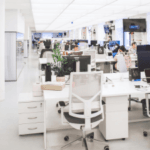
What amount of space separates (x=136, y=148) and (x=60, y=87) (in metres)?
1.52

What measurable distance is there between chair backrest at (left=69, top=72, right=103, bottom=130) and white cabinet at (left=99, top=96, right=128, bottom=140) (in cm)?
52

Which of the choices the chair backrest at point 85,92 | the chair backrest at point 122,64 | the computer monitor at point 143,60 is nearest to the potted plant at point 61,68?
the chair backrest at point 85,92

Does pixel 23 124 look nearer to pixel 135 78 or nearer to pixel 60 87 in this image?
pixel 60 87

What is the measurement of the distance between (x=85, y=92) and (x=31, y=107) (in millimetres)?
1229

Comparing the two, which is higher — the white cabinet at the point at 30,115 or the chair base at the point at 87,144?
the white cabinet at the point at 30,115

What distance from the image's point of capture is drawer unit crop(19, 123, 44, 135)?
343cm

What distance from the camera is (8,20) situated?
7.92 m

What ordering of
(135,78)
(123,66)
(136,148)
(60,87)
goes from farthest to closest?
(123,66) < (135,78) < (60,87) < (136,148)

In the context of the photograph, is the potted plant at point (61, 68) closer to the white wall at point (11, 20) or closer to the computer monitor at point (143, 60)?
the computer monitor at point (143, 60)

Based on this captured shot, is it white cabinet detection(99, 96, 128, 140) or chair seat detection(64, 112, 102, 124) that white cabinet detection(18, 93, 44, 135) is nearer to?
chair seat detection(64, 112, 102, 124)

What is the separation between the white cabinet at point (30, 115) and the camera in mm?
3418

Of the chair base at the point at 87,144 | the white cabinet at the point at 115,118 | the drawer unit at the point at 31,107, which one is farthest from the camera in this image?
the drawer unit at the point at 31,107

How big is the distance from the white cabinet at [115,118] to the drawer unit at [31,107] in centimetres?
115

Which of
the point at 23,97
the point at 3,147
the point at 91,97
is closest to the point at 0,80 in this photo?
the point at 23,97
